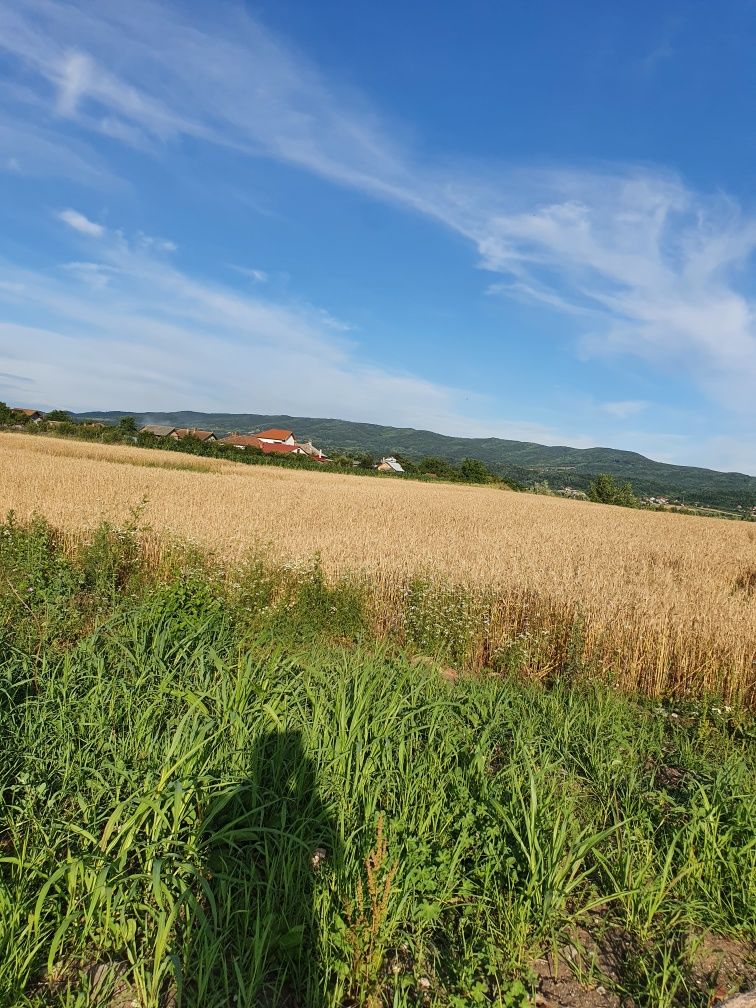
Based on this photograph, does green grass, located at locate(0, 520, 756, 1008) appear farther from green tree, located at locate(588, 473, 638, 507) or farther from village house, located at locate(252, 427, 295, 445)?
village house, located at locate(252, 427, 295, 445)

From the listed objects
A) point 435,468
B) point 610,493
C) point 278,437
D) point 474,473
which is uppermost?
point 278,437

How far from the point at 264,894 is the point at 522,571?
7.35 m

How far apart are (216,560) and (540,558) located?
6851 millimetres

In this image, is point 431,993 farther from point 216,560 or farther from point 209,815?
point 216,560

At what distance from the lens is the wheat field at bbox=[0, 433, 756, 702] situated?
6789 millimetres

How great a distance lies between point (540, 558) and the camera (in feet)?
40.2

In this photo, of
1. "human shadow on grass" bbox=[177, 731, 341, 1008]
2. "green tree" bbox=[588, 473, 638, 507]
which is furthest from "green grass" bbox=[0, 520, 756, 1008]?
"green tree" bbox=[588, 473, 638, 507]

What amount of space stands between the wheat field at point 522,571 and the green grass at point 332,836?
178 centimetres

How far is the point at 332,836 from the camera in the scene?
310 centimetres

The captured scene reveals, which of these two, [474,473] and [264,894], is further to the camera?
[474,473]

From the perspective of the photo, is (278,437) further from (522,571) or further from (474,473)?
(522,571)

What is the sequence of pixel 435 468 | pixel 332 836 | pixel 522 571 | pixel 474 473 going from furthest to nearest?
1. pixel 435 468
2. pixel 474 473
3. pixel 522 571
4. pixel 332 836

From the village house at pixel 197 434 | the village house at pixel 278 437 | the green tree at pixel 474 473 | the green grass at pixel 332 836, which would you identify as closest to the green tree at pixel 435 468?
the green tree at pixel 474 473

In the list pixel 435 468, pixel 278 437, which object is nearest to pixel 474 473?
pixel 435 468
